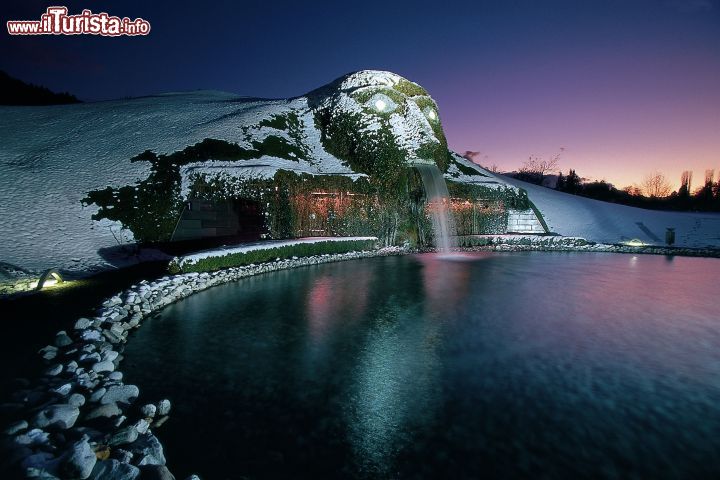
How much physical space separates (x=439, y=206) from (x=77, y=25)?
29747mm

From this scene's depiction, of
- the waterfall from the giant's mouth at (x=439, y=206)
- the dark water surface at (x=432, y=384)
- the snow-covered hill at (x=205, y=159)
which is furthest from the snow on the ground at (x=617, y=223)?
the dark water surface at (x=432, y=384)

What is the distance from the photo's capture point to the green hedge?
13500 millimetres

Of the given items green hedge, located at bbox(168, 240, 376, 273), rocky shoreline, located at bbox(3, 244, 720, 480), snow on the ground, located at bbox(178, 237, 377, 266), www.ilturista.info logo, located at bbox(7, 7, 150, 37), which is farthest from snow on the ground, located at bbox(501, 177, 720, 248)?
www.ilturista.info logo, located at bbox(7, 7, 150, 37)

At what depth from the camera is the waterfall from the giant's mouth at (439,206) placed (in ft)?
86.8

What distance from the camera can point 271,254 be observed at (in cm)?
1700

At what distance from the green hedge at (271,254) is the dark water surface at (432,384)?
2.32m

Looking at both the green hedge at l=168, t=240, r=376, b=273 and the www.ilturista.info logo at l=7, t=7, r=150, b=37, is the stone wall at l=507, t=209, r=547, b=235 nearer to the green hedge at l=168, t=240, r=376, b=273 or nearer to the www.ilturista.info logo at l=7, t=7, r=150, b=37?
the green hedge at l=168, t=240, r=376, b=273

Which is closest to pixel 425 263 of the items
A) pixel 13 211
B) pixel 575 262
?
pixel 575 262

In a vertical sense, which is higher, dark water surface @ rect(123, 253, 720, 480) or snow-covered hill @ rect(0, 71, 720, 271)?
snow-covered hill @ rect(0, 71, 720, 271)

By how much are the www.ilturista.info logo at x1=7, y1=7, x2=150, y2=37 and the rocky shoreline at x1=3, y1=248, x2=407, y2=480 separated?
29.5m

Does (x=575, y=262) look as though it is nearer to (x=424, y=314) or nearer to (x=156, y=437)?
(x=424, y=314)

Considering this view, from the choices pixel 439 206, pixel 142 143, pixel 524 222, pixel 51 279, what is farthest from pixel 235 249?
pixel 524 222

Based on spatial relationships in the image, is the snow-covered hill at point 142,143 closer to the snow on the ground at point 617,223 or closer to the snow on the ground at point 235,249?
the snow on the ground at point 235,249

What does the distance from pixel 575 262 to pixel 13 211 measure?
3029 centimetres
